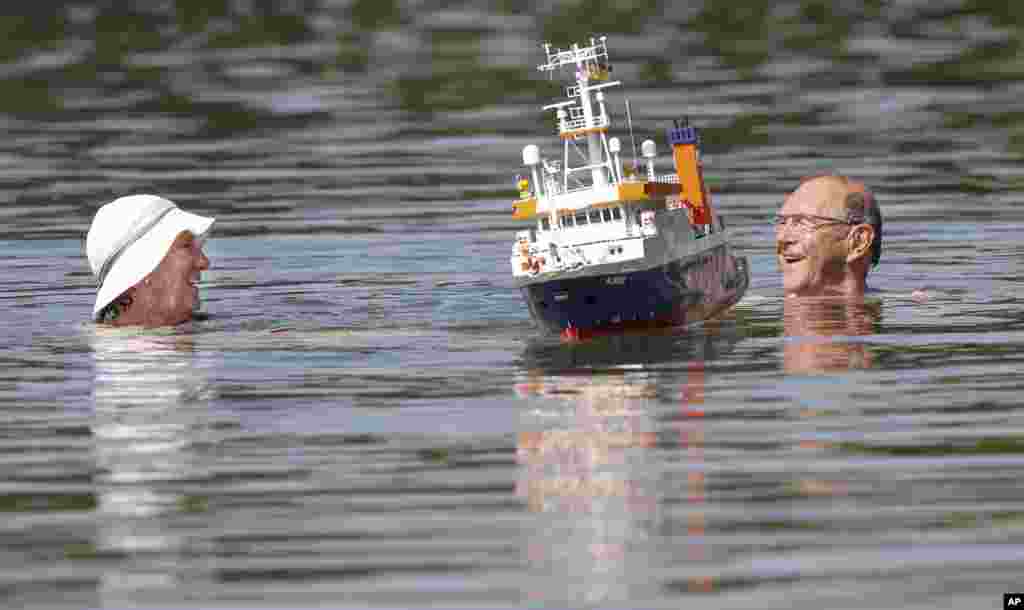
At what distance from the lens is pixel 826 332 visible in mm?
20656

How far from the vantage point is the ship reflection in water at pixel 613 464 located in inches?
481

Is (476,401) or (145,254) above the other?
(145,254)

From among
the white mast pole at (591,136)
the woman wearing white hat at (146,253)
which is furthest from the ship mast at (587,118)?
the woman wearing white hat at (146,253)

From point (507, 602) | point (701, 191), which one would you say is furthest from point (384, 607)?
point (701, 191)

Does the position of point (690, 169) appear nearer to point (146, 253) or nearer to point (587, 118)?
point (587, 118)

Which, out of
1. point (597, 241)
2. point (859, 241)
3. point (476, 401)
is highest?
point (597, 241)

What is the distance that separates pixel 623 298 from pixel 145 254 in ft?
13.7

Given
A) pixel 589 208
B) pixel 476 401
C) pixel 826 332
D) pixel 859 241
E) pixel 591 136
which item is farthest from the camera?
pixel 859 241

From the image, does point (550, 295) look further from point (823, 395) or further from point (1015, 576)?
point (1015, 576)

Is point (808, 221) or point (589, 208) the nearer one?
point (589, 208)

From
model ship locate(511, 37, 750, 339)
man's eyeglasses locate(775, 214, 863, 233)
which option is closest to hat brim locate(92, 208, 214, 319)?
model ship locate(511, 37, 750, 339)

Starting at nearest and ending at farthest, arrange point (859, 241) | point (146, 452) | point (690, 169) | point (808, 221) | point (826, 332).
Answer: point (146, 452)
point (826, 332)
point (690, 169)
point (808, 221)
point (859, 241)

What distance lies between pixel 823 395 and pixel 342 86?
34.8 m

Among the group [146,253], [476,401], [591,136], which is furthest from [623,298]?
[146,253]
